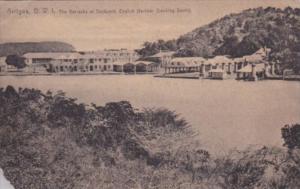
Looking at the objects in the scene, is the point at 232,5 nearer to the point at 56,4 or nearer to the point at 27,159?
the point at 56,4

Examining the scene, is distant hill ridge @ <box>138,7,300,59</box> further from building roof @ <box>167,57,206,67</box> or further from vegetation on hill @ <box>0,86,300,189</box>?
vegetation on hill @ <box>0,86,300,189</box>

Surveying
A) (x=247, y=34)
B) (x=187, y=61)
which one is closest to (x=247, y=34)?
(x=247, y=34)

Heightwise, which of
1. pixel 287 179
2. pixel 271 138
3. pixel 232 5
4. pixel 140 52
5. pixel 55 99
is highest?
pixel 232 5

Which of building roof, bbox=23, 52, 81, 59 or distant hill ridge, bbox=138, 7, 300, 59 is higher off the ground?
distant hill ridge, bbox=138, 7, 300, 59

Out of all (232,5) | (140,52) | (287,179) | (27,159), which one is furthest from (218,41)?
(27,159)

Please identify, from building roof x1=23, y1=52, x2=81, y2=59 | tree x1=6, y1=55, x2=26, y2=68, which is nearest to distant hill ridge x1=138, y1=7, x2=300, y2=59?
building roof x1=23, y1=52, x2=81, y2=59

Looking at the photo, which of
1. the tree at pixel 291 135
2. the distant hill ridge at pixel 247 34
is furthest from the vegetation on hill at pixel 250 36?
the tree at pixel 291 135
